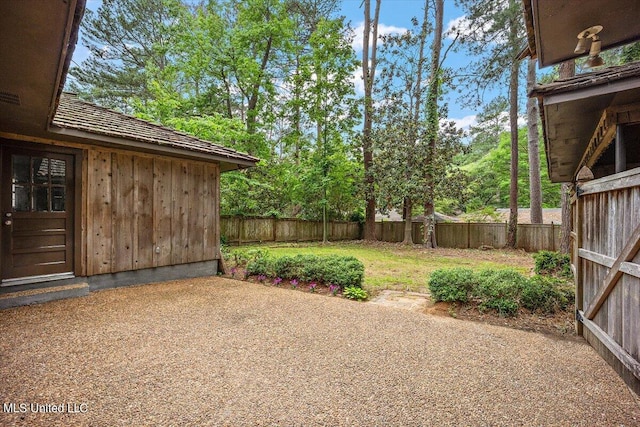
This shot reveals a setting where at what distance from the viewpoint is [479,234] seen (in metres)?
14.2

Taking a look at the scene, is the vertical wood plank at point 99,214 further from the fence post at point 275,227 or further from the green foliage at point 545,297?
the fence post at point 275,227

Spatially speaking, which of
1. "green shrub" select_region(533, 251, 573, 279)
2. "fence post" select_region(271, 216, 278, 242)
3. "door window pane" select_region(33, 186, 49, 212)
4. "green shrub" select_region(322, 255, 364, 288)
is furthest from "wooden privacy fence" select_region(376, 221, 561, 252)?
"door window pane" select_region(33, 186, 49, 212)

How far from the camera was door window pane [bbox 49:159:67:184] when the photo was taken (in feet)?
15.3

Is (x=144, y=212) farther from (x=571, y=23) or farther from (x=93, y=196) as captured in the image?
(x=571, y=23)

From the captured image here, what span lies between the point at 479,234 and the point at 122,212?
1411 cm

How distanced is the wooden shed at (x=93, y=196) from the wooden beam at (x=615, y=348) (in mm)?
5017

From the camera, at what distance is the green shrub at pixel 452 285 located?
434 cm

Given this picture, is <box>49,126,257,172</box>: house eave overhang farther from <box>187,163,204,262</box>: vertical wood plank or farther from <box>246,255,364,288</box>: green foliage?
<box>246,255,364,288</box>: green foliage

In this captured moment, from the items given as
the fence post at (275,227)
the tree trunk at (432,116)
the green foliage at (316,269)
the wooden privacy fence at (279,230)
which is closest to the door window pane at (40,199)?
the green foliage at (316,269)

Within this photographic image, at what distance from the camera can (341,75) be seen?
50.3 feet

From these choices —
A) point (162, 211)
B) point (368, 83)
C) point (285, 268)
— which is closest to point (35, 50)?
point (162, 211)

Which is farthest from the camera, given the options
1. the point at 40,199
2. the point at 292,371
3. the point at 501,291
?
the point at 40,199

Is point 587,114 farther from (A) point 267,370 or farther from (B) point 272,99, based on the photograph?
(B) point 272,99

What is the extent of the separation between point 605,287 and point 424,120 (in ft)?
38.6
